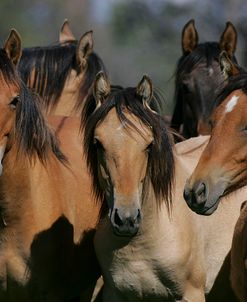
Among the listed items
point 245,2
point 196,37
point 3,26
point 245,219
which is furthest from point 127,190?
point 3,26

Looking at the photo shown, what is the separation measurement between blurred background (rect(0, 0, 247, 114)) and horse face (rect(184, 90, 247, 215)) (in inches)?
465

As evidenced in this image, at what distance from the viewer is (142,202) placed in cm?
527

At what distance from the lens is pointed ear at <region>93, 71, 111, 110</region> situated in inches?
210

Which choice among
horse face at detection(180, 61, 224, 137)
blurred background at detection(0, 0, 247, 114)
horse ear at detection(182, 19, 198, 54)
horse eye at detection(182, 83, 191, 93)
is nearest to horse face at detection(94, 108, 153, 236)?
horse face at detection(180, 61, 224, 137)

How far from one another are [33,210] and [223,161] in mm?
1180

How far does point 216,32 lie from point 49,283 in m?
13.8

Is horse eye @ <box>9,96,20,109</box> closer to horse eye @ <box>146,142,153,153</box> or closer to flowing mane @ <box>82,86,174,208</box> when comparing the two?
flowing mane @ <box>82,86,174,208</box>

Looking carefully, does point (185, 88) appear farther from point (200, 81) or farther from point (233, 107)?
point (233, 107)

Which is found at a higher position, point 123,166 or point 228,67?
point 228,67

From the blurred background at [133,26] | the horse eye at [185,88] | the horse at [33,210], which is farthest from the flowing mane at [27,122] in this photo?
the blurred background at [133,26]

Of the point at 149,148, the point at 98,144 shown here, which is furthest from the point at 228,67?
the point at 98,144

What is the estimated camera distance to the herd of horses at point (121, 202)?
4.88 meters

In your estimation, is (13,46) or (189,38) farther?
(189,38)

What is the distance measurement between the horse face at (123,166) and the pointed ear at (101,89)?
19 cm
